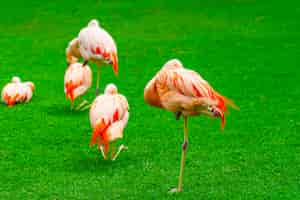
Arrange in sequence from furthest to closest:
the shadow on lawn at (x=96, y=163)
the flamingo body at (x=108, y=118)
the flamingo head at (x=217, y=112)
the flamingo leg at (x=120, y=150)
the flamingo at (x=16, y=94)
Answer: the flamingo at (x=16, y=94) < the flamingo leg at (x=120, y=150) < the shadow on lawn at (x=96, y=163) < the flamingo body at (x=108, y=118) < the flamingo head at (x=217, y=112)

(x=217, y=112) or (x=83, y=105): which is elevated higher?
(x=217, y=112)

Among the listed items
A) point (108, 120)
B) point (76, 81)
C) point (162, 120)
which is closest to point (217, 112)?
point (108, 120)

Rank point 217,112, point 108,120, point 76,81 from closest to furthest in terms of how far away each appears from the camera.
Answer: point 217,112 → point 108,120 → point 76,81

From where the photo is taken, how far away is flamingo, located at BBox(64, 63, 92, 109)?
6309 millimetres

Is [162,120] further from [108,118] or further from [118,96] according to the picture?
[108,118]

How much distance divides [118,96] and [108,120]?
38 centimetres

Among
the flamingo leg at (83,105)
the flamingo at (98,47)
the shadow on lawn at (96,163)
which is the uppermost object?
the flamingo at (98,47)

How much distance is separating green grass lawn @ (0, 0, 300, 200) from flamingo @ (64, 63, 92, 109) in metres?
0.19

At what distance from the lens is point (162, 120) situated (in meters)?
6.03

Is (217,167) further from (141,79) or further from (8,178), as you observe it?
(141,79)

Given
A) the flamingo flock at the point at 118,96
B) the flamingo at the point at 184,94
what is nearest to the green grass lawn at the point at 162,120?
the flamingo flock at the point at 118,96

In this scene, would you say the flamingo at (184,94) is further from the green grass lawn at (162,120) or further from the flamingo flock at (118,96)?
the green grass lawn at (162,120)

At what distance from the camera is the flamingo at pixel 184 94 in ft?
13.0

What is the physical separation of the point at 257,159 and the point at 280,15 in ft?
24.5
